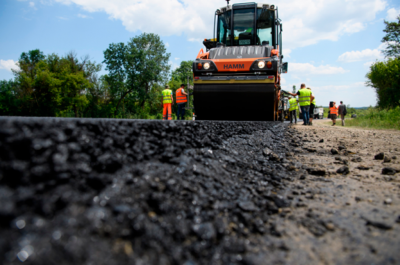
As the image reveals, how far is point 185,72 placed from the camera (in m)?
56.1

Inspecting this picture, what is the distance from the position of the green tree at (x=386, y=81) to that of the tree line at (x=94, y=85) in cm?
2819

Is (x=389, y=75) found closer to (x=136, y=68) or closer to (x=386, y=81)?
(x=386, y=81)

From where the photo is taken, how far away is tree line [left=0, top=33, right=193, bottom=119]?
34219 mm

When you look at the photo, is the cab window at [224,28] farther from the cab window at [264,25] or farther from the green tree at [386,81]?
the green tree at [386,81]

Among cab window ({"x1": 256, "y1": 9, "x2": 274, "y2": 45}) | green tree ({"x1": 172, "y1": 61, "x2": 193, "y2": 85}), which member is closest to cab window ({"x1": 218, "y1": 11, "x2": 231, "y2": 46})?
cab window ({"x1": 256, "y1": 9, "x2": 274, "y2": 45})

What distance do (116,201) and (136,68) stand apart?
42048mm

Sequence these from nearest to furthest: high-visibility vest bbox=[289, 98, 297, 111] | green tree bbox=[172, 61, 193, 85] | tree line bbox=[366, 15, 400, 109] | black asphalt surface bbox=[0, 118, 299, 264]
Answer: black asphalt surface bbox=[0, 118, 299, 264], high-visibility vest bbox=[289, 98, 297, 111], tree line bbox=[366, 15, 400, 109], green tree bbox=[172, 61, 193, 85]

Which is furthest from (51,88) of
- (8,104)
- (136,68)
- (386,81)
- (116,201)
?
(386,81)

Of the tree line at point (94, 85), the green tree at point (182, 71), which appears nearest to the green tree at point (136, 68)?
the tree line at point (94, 85)

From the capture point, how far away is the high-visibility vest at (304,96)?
1071cm

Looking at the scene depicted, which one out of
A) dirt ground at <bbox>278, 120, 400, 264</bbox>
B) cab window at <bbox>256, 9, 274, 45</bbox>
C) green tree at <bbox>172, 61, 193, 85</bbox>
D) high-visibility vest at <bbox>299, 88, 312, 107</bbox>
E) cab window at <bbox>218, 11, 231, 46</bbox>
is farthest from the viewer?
green tree at <bbox>172, 61, 193, 85</bbox>

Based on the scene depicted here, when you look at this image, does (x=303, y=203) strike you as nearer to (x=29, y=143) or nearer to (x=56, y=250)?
(x=56, y=250)

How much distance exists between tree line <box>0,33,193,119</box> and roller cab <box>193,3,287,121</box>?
32.9 meters

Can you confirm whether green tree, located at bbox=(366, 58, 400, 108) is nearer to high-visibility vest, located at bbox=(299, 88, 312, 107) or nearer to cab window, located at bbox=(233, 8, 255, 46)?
high-visibility vest, located at bbox=(299, 88, 312, 107)
